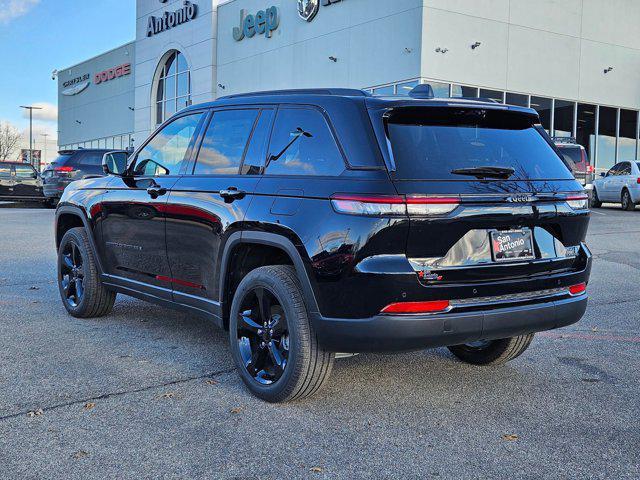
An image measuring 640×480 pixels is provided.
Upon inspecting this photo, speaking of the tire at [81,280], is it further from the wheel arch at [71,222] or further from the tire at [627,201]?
the tire at [627,201]

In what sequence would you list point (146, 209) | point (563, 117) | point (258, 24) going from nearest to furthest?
point (146, 209), point (563, 117), point (258, 24)

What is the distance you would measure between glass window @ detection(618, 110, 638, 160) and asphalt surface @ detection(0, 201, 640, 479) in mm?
25742

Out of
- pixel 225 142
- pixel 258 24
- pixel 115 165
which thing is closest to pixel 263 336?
pixel 225 142

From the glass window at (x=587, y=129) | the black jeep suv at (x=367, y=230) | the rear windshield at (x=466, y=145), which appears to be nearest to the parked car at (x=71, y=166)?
the black jeep suv at (x=367, y=230)

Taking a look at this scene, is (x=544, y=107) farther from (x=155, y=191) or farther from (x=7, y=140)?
(x=7, y=140)

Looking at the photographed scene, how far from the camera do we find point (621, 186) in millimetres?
22000

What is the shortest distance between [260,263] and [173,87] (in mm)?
38451

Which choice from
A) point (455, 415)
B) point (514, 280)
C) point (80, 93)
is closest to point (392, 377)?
point (455, 415)

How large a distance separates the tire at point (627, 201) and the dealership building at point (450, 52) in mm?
5343

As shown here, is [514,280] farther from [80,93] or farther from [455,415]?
[80,93]

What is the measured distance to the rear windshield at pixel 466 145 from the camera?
12.0 ft

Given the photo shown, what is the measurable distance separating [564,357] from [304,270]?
244 centimetres

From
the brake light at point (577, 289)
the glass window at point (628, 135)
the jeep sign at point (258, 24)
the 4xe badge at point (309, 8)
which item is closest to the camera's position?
the brake light at point (577, 289)

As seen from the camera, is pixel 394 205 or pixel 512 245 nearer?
pixel 394 205
